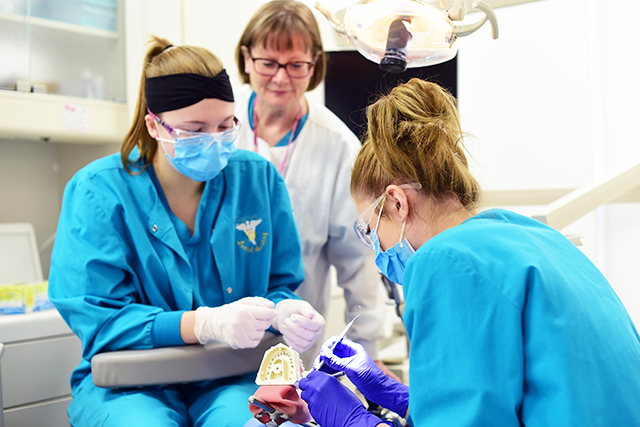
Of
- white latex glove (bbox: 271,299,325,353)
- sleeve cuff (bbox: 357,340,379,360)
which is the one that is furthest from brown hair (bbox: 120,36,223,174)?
sleeve cuff (bbox: 357,340,379,360)

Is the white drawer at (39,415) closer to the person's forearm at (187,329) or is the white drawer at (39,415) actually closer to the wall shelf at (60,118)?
the person's forearm at (187,329)

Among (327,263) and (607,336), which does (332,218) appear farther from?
(607,336)

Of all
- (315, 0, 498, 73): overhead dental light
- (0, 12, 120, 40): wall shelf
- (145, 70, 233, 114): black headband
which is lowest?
(145, 70, 233, 114): black headband

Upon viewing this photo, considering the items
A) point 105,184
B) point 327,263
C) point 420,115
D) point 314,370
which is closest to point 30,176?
point 105,184

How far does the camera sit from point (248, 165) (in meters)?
1.58

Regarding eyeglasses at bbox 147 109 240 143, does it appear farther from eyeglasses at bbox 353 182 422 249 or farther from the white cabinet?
the white cabinet

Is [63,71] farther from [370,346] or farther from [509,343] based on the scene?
[509,343]

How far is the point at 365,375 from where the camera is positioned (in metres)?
1.08

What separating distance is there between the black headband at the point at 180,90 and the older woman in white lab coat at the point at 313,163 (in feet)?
1.31

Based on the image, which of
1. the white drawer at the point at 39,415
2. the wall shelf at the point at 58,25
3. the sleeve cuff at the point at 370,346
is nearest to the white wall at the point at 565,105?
the sleeve cuff at the point at 370,346

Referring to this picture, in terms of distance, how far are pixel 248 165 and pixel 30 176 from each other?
1.42 meters

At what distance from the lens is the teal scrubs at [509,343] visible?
0.70 meters

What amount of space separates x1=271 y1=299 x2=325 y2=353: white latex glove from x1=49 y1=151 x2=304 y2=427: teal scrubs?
5.1 inches

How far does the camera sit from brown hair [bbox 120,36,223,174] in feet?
4.57
